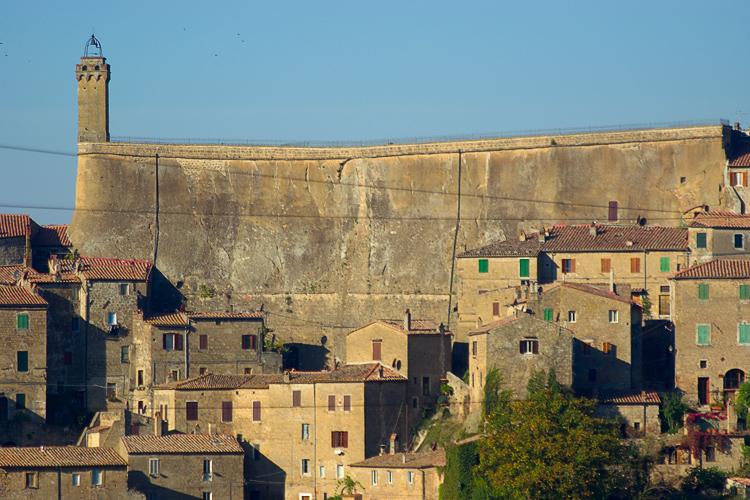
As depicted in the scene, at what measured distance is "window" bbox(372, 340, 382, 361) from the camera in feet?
202

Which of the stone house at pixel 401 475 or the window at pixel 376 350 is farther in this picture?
the window at pixel 376 350

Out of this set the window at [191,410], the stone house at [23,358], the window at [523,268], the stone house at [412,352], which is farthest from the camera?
the window at [523,268]

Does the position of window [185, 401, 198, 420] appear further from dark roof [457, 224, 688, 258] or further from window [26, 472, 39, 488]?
dark roof [457, 224, 688, 258]

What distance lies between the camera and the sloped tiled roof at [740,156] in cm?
6550

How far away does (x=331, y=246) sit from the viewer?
7262cm

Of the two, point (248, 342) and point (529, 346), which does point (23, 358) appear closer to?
point (248, 342)

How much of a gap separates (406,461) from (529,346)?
6.15 m

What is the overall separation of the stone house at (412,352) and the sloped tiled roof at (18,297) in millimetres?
12935

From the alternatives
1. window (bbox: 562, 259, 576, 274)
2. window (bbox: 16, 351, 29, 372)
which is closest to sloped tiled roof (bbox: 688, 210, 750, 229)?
window (bbox: 562, 259, 576, 274)

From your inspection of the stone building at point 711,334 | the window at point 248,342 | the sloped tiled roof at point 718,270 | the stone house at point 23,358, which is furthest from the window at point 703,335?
the stone house at point 23,358

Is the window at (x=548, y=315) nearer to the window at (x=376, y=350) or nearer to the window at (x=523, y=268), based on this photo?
the window at (x=523, y=268)

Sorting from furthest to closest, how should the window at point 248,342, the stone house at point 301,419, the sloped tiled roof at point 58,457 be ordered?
the window at point 248,342, the stone house at point 301,419, the sloped tiled roof at point 58,457

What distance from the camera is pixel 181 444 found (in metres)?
57.8

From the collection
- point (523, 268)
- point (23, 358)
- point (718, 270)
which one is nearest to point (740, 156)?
point (718, 270)
